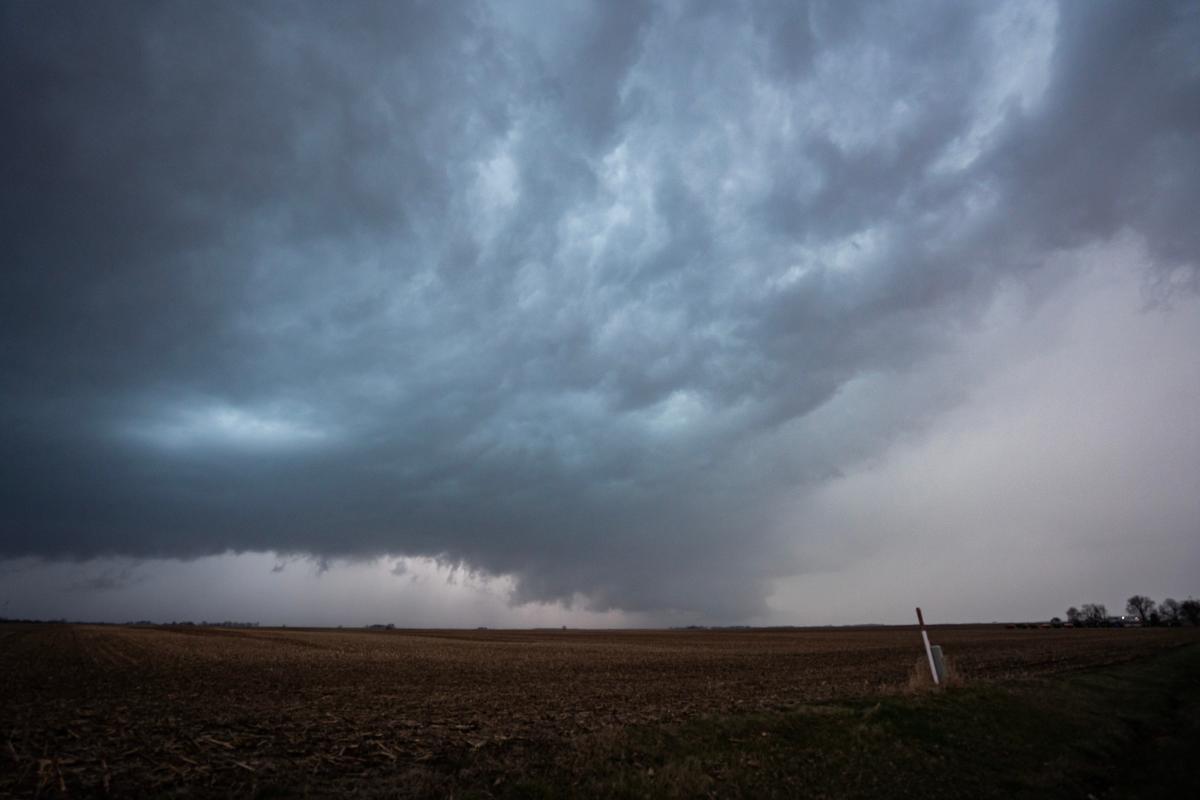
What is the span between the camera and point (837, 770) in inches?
440

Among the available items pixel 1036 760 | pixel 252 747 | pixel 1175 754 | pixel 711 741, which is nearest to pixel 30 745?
pixel 252 747

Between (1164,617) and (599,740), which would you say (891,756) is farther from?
(1164,617)

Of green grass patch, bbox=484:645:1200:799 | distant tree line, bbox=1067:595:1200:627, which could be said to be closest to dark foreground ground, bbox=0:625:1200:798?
green grass patch, bbox=484:645:1200:799

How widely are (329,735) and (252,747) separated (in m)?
1.98

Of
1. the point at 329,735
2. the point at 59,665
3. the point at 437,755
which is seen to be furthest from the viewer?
the point at 59,665

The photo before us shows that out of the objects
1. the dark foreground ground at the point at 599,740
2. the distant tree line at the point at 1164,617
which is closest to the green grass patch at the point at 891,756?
the dark foreground ground at the point at 599,740

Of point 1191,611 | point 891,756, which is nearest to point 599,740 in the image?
point 891,756

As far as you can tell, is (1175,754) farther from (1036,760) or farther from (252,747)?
(252,747)

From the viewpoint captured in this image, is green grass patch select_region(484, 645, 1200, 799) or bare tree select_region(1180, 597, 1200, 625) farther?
bare tree select_region(1180, 597, 1200, 625)

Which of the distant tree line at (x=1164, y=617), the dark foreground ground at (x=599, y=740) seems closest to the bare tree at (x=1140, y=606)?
the distant tree line at (x=1164, y=617)

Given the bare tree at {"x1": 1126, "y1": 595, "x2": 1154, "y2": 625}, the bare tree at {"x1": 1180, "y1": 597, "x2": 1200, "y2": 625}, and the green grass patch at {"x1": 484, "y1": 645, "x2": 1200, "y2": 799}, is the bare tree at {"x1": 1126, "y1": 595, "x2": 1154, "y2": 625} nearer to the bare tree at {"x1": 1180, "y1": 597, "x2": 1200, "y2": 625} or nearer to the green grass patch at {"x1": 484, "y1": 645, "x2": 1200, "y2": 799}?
the bare tree at {"x1": 1180, "y1": 597, "x2": 1200, "y2": 625}

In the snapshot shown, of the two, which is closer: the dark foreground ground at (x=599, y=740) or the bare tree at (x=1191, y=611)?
the dark foreground ground at (x=599, y=740)

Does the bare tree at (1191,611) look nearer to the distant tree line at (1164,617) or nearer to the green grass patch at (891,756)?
the distant tree line at (1164,617)

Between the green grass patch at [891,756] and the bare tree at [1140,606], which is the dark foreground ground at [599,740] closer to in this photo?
the green grass patch at [891,756]
